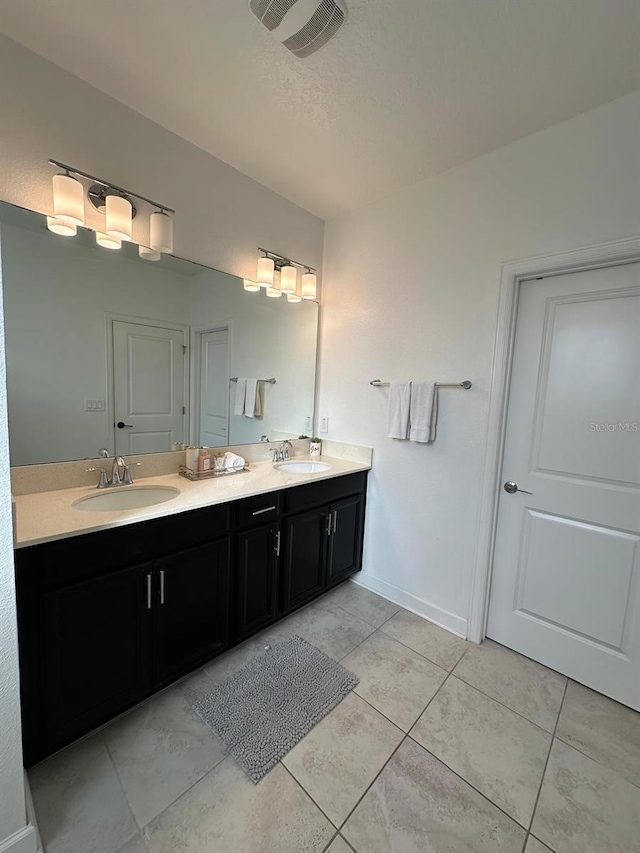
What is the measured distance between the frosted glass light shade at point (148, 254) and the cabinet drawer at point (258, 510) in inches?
52.2

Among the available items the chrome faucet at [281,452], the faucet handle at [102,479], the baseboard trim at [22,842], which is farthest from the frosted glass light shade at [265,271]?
the baseboard trim at [22,842]

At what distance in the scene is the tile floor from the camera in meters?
1.10

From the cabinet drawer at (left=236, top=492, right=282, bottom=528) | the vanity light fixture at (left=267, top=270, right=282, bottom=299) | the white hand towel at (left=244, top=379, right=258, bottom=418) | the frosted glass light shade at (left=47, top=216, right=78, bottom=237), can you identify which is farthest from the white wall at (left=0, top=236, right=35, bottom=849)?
the vanity light fixture at (left=267, top=270, right=282, bottom=299)

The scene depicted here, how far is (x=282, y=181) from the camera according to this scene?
220 centimetres

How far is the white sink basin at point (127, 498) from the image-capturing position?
5.27 feet

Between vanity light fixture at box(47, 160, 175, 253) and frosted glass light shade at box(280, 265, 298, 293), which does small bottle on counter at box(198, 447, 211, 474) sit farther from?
frosted glass light shade at box(280, 265, 298, 293)

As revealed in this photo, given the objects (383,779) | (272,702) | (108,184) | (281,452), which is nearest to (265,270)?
(108,184)

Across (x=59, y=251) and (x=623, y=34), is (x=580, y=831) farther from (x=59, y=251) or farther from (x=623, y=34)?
(x=59, y=251)

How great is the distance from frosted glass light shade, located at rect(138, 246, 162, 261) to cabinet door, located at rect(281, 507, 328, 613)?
1562mm

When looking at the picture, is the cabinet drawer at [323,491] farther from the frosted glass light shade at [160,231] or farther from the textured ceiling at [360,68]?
the textured ceiling at [360,68]

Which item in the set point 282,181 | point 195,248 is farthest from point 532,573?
point 282,181

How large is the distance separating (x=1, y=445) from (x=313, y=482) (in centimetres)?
145

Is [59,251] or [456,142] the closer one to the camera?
[59,251]

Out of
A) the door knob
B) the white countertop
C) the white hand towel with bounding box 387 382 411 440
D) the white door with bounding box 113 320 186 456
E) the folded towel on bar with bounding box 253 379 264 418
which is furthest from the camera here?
the folded towel on bar with bounding box 253 379 264 418
